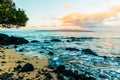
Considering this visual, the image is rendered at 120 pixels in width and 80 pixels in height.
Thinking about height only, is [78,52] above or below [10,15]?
below

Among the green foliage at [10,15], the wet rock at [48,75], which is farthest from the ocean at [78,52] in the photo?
the green foliage at [10,15]

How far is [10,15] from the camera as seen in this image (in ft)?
54.4

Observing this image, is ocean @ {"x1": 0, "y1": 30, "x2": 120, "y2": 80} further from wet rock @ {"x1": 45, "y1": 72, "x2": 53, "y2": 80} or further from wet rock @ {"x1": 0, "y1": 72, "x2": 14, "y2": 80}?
wet rock @ {"x1": 0, "y1": 72, "x2": 14, "y2": 80}

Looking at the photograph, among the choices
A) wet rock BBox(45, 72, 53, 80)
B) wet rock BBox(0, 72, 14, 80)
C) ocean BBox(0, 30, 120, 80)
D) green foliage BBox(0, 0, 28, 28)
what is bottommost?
ocean BBox(0, 30, 120, 80)

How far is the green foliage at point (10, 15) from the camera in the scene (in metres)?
15.6

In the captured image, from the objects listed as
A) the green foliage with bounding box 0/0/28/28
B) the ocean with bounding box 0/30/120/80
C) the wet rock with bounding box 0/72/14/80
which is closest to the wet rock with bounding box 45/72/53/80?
the wet rock with bounding box 0/72/14/80

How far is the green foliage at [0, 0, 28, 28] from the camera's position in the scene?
51.2ft

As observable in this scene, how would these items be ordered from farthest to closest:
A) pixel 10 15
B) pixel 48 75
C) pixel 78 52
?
pixel 78 52
pixel 48 75
pixel 10 15

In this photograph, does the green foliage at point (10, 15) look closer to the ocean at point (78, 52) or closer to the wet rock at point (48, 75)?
the wet rock at point (48, 75)

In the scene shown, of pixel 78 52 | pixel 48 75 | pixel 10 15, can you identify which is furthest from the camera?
pixel 78 52

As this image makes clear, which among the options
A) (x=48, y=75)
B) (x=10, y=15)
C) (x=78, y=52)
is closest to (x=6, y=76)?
(x=48, y=75)

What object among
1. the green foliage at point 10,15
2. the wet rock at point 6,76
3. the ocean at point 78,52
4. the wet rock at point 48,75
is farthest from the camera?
the ocean at point 78,52

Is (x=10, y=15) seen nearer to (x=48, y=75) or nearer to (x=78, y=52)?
(x=48, y=75)

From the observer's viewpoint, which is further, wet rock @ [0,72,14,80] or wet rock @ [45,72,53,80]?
wet rock @ [45,72,53,80]
